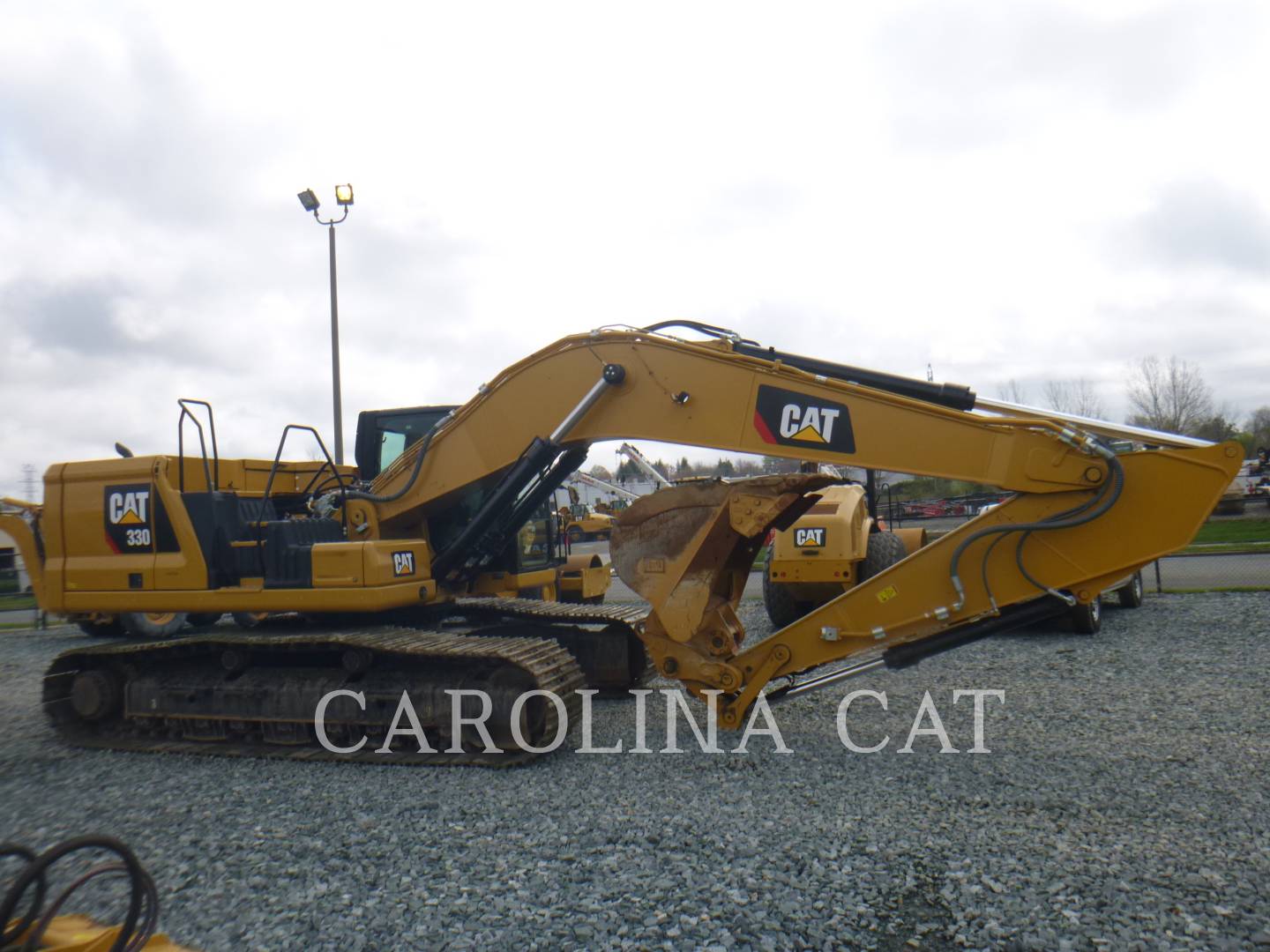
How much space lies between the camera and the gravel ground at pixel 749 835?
12.3ft

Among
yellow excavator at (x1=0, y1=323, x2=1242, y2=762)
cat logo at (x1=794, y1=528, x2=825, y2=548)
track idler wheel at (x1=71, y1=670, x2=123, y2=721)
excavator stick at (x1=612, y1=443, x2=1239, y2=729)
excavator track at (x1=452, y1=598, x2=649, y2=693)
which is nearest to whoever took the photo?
excavator stick at (x1=612, y1=443, x2=1239, y2=729)

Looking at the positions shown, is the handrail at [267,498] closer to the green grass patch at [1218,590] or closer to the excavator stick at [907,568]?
the excavator stick at [907,568]

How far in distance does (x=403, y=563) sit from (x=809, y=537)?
513 centimetres

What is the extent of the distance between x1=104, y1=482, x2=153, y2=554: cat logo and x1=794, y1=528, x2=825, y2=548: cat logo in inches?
260

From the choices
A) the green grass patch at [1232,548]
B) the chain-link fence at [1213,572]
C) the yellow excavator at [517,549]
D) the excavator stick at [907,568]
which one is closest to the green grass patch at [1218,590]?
the chain-link fence at [1213,572]

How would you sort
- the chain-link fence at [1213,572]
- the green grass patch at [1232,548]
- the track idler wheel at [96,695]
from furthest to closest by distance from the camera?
the green grass patch at [1232,548] < the chain-link fence at [1213,572] < the track idler wheel at [96,695]

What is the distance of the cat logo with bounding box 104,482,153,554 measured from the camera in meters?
7.23

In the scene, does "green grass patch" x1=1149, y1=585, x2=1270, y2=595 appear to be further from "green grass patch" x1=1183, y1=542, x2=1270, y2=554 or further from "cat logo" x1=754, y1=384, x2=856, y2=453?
"cat logo" x1=754, y1=384, x2=856, y2=453

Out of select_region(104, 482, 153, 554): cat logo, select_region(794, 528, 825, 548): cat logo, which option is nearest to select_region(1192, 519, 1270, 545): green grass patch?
select_region(794, 528, 825, 548): cat logo

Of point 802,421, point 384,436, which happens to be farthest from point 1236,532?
point 384,436

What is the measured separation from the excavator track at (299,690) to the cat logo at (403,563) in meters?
0.46

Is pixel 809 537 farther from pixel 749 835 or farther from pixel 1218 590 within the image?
pixel 1218 590

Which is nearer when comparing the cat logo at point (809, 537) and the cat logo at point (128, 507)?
the cat logo at point (128, 507)

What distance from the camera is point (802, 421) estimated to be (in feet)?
18.6
